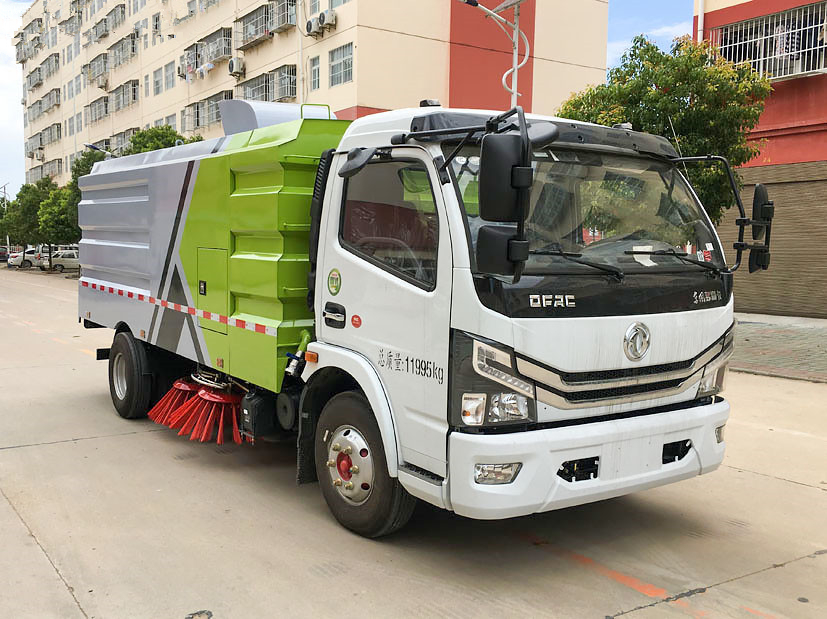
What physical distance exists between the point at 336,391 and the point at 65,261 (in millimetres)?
48093

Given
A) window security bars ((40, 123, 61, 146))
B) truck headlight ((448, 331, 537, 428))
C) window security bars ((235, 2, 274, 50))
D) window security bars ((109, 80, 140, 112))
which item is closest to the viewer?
truck headlight ((448, 331, 537, 428))

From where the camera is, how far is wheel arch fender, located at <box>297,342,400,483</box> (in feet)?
13.6

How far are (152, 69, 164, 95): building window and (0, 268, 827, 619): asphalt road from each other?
43.2 meters

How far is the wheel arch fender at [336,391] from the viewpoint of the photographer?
163 inches

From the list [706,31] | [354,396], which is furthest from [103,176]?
[706,31]

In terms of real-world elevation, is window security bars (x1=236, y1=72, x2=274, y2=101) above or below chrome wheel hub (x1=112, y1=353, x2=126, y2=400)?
above

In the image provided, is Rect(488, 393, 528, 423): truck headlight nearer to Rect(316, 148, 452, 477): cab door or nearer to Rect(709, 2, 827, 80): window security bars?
Rect(316, 148, 452, 477): cab door

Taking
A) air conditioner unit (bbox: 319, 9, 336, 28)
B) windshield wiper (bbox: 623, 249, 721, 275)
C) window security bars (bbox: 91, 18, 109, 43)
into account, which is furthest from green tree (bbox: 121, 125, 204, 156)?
windshield wiper (bbox: 623, 249, 721, 275)

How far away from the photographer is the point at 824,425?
7715 mm

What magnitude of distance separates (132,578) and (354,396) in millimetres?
1473

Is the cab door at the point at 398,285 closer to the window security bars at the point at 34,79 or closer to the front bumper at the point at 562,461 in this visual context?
the front bumper at the point at 562,461

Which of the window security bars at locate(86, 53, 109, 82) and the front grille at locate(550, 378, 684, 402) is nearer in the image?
the front grille at locate(550, 378, 684, 402)

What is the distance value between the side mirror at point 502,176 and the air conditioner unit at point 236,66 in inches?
1346

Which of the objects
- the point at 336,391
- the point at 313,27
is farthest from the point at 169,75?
the point at 336,391
